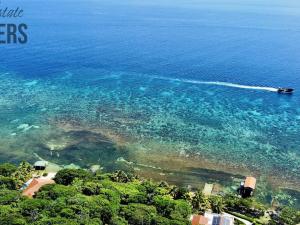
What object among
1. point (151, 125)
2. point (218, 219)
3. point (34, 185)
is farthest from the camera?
point (151, 125)

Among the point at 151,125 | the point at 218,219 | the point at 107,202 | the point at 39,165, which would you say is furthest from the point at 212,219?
the point at 151,125

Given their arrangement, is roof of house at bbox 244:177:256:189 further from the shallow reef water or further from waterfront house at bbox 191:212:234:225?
waterfront house at bbox 191:212:234:225

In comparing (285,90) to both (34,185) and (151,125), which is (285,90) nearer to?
(151,125)

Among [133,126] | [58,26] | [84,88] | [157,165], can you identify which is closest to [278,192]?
[157,165]

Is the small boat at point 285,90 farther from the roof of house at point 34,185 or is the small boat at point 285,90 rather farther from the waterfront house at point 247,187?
the roof of house at point 34,185

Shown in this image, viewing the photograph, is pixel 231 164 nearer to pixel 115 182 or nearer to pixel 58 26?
pixel 115 182

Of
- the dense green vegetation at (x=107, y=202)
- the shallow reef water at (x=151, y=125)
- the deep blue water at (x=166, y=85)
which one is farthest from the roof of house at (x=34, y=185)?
the deep blue water at (x=166, y=85)
